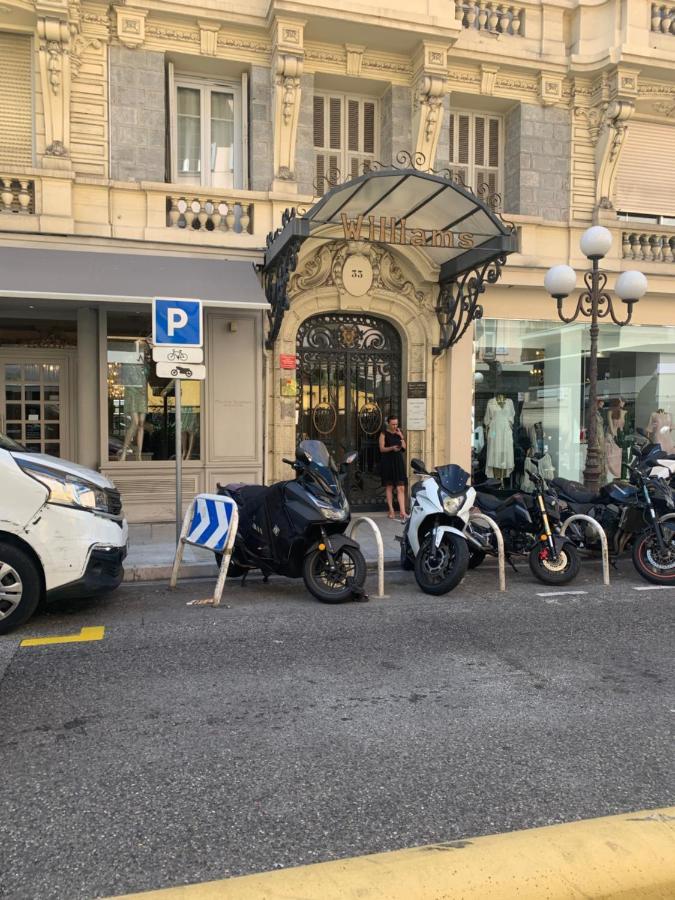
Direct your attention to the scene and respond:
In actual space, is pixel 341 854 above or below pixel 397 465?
below

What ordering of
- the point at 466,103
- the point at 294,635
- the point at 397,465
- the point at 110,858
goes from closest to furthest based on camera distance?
the point at 110,858 → the point at 294,635 → the point at 397,465 → the point at 466,103

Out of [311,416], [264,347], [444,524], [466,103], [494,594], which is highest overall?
[466,103]

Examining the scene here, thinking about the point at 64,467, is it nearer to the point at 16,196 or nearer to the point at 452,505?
the point at 452,505

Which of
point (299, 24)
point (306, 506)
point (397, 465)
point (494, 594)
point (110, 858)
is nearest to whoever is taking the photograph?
point (110, 858)

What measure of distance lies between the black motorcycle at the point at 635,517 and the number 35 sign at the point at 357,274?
4849 mm

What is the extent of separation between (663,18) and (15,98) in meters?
10.9

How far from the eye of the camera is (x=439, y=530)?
6.45 m

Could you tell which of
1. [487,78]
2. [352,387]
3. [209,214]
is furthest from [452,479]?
[487,78]

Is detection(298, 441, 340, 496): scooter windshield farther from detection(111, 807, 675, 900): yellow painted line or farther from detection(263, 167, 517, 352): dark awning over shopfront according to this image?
detection(111, 807, 675, 900): yellow painted line

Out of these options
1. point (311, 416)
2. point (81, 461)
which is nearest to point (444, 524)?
point (311, 416)

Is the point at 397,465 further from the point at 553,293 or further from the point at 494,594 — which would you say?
the point at 494,594

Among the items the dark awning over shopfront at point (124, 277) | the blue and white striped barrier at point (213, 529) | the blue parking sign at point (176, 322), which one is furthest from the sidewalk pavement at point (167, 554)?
the dark awning over shopfront at point (124, 277)

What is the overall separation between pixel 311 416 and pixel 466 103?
605cm

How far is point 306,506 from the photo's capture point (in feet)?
19.8
